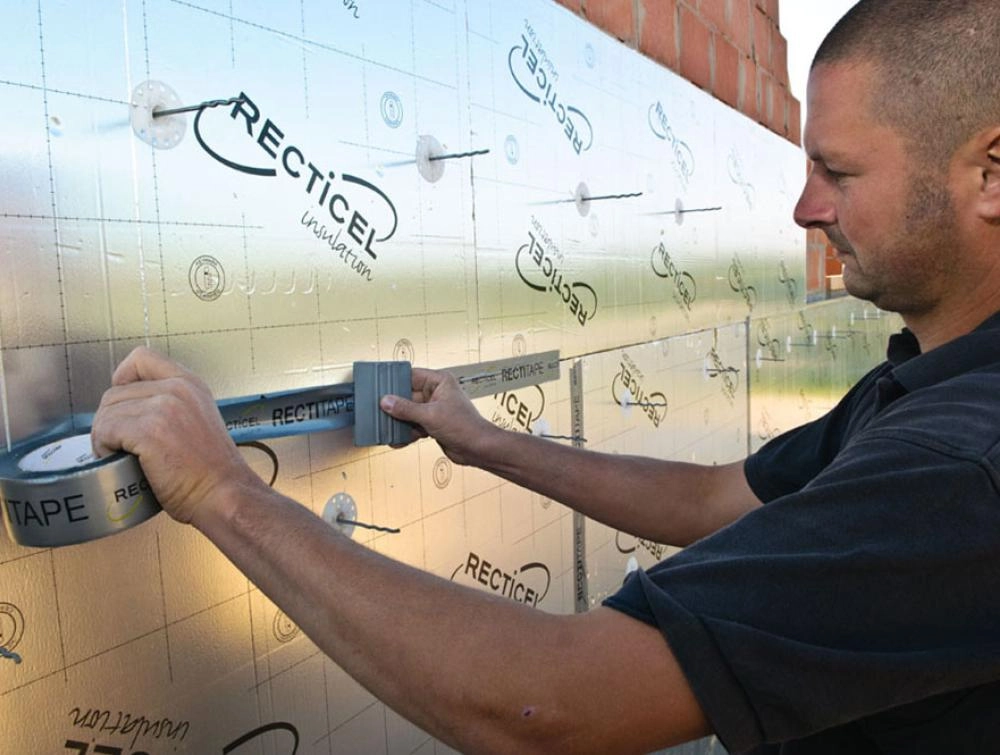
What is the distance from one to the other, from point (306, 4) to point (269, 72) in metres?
0.13

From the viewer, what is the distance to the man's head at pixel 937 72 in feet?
2.63

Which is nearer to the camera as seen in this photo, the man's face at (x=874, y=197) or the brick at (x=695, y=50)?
the man's face at (x=874, y=197)

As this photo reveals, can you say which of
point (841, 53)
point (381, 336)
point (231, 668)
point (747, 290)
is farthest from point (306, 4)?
point (747, 290)

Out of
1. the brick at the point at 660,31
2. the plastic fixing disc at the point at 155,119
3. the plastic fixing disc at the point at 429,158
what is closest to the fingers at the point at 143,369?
the plastic fixing disc at the point at 155,119

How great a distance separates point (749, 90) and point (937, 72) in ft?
9.89

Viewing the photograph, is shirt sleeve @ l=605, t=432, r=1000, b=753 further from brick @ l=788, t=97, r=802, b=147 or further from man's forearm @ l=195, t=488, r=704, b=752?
brick @ l=788, t=97, r=802, b=147

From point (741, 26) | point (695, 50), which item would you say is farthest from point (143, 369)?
point (741, 26)

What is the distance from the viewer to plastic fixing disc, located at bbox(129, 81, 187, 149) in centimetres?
95

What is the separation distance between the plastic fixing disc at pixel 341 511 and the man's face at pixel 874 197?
755 mm

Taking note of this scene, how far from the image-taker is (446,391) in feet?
4.19

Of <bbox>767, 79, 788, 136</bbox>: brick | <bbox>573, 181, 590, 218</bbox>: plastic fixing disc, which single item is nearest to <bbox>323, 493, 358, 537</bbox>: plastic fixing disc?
<bbox>573, 181, 590, 218</bbox>: plastic fixing disc

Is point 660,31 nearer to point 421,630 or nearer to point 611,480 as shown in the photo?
point 611,480

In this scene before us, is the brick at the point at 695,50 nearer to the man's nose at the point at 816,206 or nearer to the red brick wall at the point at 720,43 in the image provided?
the red brick wall at the point at 720,43

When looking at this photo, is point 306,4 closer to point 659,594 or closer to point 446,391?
point 446,391
